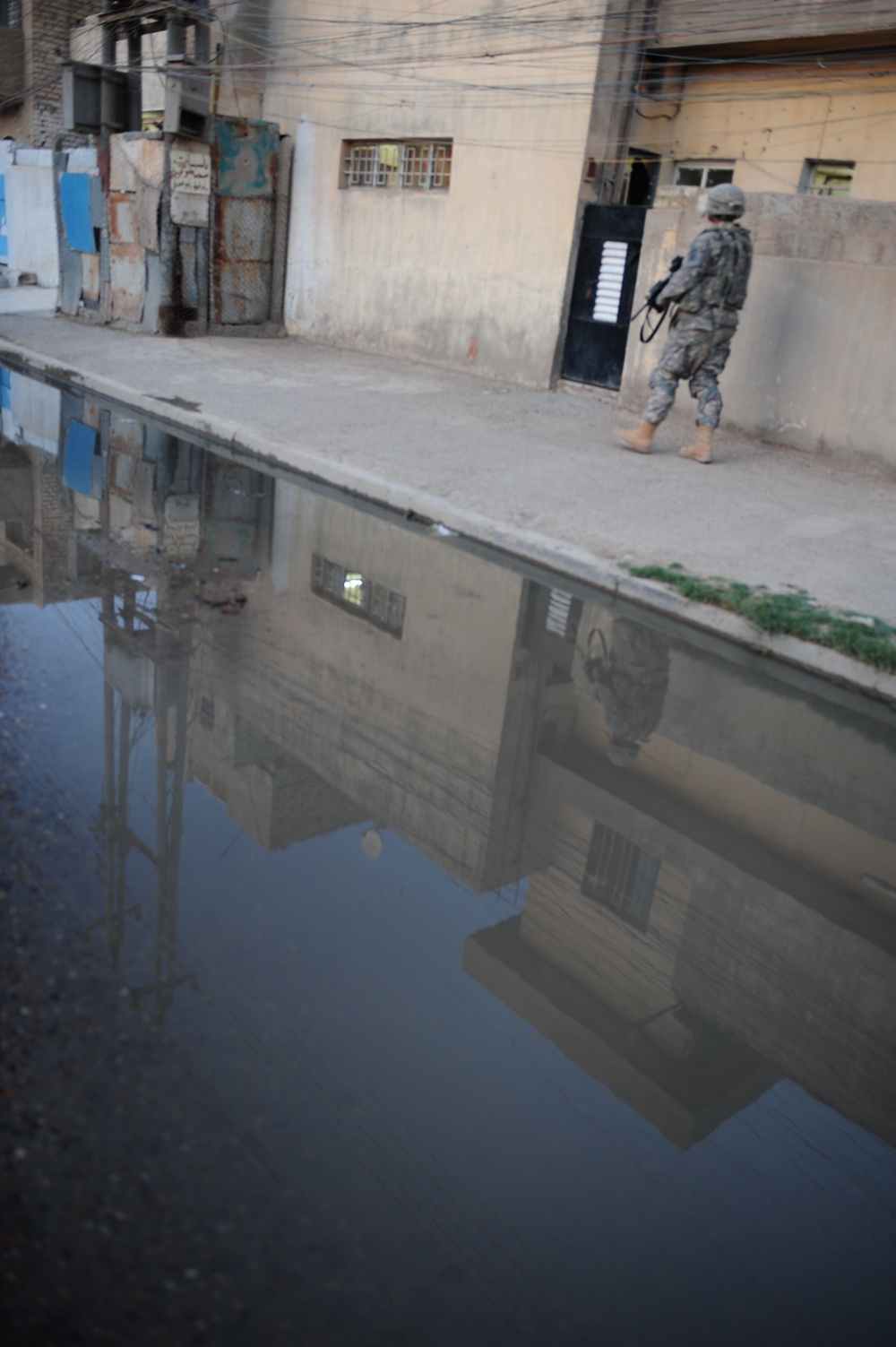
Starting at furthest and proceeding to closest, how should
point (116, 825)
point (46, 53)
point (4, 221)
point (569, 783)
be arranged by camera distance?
point (46, 53)
point (4, 221)
point (569, 783)
point (116, 825)

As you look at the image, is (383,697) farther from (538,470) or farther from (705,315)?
(705,315)

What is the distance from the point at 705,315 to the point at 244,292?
31.7 ft

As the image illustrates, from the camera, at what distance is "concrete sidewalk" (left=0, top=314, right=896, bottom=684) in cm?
629

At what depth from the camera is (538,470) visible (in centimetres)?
809

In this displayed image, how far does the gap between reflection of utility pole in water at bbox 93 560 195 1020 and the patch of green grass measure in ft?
8.69

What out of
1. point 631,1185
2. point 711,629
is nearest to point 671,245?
point 711,629

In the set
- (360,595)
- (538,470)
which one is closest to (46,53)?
(538,470)

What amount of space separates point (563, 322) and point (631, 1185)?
11341 mm

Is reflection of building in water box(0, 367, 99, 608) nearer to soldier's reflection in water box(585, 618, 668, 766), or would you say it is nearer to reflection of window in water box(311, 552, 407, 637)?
reflection of window in water box(311, 552, 407, 637)

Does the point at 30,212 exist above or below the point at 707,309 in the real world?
above

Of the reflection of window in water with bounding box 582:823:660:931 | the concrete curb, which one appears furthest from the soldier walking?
the reflection of window in water with bounding box 582:823:660:931

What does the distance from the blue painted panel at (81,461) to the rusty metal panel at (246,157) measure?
7.42 metres

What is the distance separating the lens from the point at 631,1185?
2.29 metres

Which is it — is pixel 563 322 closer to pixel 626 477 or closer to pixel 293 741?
pixel 626 477
